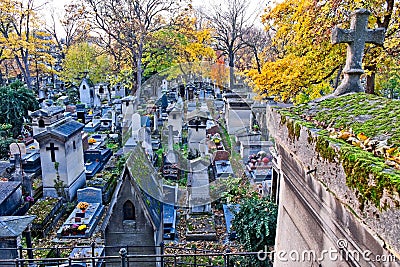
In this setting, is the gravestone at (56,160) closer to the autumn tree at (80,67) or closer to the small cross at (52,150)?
the small cross at (52,150)

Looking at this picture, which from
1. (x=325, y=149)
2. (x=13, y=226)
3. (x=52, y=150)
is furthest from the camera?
(x=52, y=150)

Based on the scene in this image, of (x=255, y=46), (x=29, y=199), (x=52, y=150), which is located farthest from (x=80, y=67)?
(x=29, y=199)

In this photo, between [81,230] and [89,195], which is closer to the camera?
[81,230]

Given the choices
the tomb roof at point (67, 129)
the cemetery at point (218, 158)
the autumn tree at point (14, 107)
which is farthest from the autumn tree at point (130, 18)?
the tomb roof at point (67, 129)

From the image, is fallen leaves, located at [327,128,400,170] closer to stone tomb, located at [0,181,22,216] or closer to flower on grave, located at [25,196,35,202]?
stone tomb, located at [0,181,22,216]

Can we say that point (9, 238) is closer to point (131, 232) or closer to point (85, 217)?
point (131, 232)

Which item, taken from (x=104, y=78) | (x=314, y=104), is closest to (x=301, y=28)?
(x=314, y=104)
